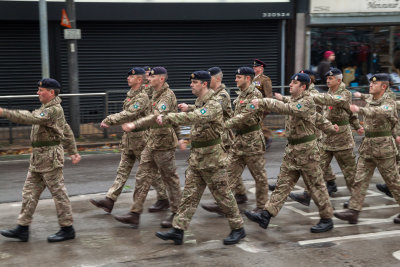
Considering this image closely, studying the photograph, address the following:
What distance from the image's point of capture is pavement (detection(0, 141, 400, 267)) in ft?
19.5

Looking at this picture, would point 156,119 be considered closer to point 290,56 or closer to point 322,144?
point 322,144

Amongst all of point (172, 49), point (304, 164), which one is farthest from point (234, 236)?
point (172, 49)

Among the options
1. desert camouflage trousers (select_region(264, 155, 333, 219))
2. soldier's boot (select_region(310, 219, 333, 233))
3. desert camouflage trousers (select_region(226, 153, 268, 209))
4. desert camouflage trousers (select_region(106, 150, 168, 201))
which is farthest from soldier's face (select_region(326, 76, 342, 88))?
desert camouflage trousers (select_region(106, 150, 168, 201))

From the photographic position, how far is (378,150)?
285 inches

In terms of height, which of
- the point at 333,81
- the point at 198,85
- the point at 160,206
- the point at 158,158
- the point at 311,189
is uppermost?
the point at 198,85

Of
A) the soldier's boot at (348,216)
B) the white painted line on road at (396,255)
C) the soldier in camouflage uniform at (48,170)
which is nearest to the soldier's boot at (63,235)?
the soldier in camouflage uniform at (48,170)

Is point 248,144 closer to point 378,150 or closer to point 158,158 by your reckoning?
point 158,158

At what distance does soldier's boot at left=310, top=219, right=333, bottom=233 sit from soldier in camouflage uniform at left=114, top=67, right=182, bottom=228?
1773mm

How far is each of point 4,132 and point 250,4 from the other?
26.6 feet

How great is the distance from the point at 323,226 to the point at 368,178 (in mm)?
979

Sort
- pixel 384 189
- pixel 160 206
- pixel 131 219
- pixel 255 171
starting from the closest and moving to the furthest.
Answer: pixel 131 219
pixel 255 171
pixel 160 206
pixel 384 189

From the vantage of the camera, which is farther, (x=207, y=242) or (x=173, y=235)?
(x=207, y=242)

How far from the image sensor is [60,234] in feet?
21.7

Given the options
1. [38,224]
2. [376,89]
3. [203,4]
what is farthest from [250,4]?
[38,224]
